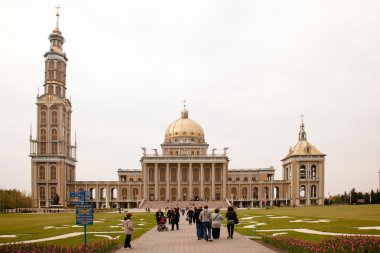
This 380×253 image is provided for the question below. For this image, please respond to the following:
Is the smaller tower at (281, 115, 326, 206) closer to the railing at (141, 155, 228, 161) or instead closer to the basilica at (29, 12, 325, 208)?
the basilica at (29, 12, 325, 208)

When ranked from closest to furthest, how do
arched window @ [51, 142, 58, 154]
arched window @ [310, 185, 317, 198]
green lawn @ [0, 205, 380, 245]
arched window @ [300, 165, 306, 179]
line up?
green lawn @ [0, 205, 380, 245], arched window @ [51, 142, 58, 154], arched window @ [310, 185, 317, 198], arched window @ [300, 165, 306, 179]

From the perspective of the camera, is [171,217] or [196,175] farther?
[196,175]

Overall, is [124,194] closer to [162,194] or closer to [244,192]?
[162,194]

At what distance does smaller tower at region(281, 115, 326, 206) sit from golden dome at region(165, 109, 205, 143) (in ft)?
101

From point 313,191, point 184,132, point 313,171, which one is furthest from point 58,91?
point 313,191

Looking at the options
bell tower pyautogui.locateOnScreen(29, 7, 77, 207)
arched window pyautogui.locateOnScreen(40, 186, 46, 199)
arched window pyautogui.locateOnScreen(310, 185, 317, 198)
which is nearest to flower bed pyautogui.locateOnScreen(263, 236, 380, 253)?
bell tower pyautogui.locateOnScreen(29, 7, 77, 207)

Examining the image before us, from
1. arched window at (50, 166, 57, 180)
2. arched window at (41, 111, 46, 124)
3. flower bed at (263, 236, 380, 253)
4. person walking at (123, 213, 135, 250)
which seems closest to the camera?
flower bed at (263, 236, 380, 253)

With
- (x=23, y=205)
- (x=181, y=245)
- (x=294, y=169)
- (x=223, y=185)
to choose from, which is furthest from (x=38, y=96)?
(x=181, y=245)

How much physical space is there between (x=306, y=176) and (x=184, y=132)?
40592 millimetres

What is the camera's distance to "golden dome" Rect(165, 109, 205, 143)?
142375 mm

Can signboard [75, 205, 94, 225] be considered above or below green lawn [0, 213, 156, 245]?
above

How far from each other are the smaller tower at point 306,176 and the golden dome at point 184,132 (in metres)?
30.9

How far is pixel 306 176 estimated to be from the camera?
423 feet

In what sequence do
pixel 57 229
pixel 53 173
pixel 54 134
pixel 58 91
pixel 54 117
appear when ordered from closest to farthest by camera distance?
pixel 57 229 → pixel 53 173 → pixel 54 134 → pixel 54 117 → pixel 58 91
